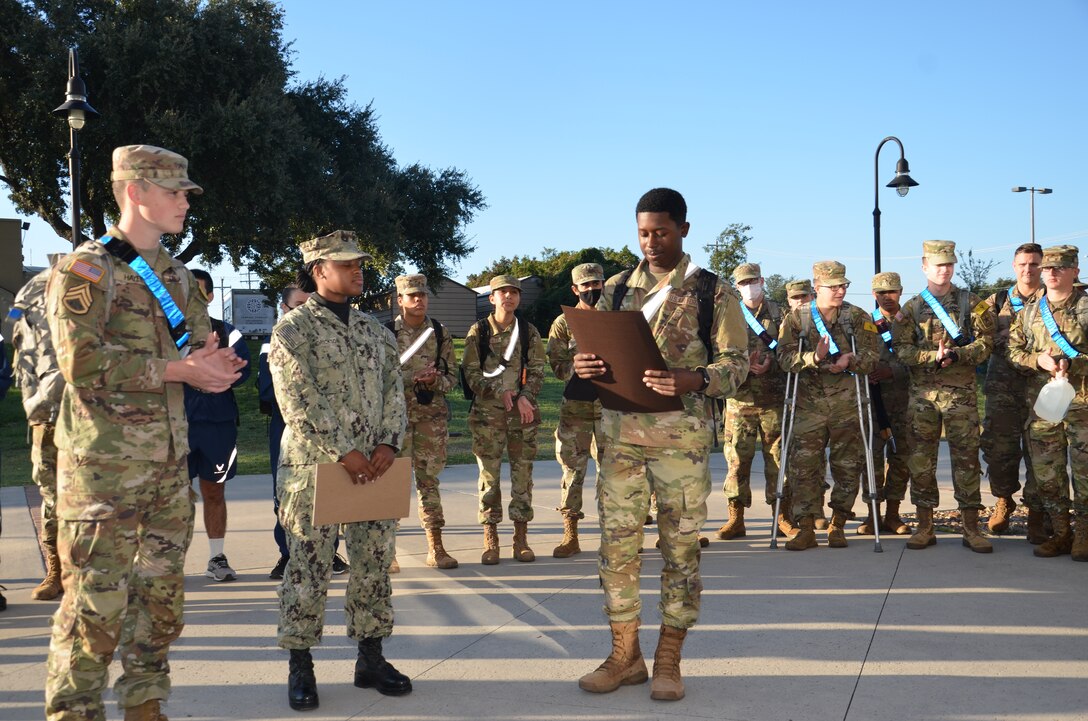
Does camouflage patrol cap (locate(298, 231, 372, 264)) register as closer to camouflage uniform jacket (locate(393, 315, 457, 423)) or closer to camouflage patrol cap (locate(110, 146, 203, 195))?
camouflage patrol cap (locate(110, 146, 203, 195))

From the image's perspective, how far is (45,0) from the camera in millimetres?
20156

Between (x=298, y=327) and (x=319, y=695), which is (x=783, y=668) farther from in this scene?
(x=298, y=327)

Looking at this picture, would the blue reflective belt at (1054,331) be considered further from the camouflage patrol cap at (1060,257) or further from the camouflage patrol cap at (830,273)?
the camouflage patrol cap at (830,273)

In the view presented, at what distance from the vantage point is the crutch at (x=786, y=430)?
7766mm

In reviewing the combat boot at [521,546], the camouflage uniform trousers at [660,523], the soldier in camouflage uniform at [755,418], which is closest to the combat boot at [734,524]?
the soldier in camouflage uniform at [755,418]

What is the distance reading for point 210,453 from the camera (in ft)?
21.5

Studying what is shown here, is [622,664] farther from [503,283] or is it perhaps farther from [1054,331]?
[1054,331]

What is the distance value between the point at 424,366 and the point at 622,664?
11.0 feet

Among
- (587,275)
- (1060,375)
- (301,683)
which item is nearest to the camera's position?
(301,683)

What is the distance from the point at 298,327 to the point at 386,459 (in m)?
0.76

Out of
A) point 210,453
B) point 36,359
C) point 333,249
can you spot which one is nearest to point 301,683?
point 333,249

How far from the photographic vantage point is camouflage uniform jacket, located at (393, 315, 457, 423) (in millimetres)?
7168

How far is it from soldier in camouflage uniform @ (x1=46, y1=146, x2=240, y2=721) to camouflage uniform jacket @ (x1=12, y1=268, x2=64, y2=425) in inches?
45.4

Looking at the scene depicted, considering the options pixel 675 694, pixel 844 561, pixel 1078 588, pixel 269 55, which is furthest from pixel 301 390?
pixel 269 55
